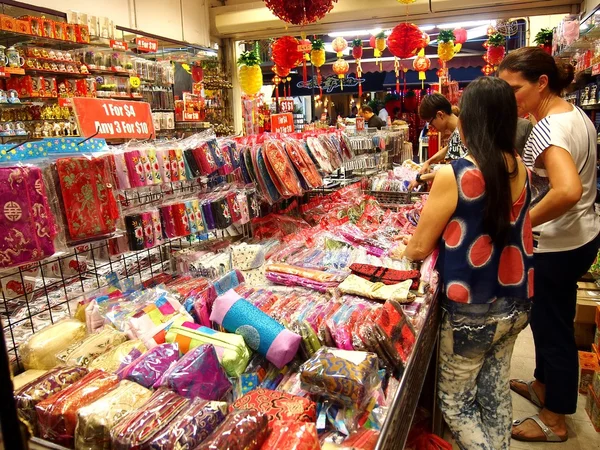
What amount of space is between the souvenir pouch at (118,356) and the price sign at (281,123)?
2179mm

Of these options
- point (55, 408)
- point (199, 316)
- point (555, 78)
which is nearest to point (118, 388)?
point (55, 408)

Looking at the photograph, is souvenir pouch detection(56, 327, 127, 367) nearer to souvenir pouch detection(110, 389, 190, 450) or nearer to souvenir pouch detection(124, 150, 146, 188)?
souvenir pouch detection(110, 389, 190, 450)

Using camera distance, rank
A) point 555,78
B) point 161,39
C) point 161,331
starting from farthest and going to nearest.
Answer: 1. point 161,39
2. point 555,78
3. point 161,331

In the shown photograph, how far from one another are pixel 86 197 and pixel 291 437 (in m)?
0.98

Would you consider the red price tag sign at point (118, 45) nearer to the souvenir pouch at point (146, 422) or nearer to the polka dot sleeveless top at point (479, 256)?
the polka dot sleeveless top at point (479, 256)

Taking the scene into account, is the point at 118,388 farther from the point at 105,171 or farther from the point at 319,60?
the point at 319,60

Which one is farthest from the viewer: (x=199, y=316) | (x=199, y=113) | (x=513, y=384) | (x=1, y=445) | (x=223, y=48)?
(x=223, y=48)

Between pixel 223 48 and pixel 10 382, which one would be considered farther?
pixel 223 48

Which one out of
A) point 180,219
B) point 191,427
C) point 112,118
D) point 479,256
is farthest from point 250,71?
point 191,427

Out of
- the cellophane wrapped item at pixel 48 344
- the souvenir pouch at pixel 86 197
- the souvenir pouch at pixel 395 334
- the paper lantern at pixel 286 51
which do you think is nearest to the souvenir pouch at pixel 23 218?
the souvenir pouch at pixel 86 197

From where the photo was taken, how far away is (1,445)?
15.5 inches

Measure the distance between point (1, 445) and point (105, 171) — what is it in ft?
4.07

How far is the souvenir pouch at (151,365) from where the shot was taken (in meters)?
1.15

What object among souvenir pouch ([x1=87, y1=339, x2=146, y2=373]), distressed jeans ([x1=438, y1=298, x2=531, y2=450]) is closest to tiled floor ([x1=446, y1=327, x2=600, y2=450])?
distressed jeans ([x1=438, y1=298, x2=531, y2=450])
